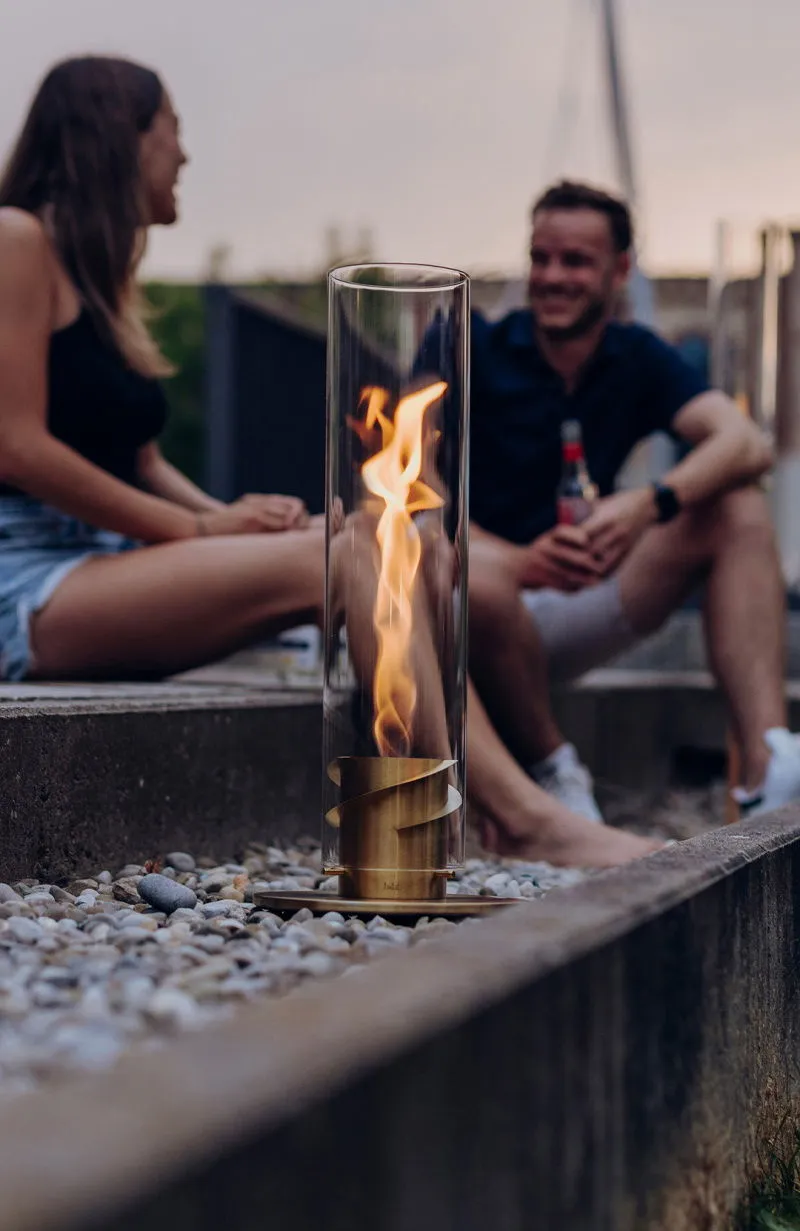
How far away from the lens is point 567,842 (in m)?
2.85

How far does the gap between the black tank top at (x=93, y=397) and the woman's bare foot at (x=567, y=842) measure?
1.05 metres

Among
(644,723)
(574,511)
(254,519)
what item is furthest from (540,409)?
(644,723)

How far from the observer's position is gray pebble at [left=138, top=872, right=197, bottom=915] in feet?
6.32

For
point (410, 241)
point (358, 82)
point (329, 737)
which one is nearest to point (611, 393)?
point (329, 737)

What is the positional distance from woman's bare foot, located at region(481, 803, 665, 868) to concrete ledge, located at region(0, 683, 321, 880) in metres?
0.40

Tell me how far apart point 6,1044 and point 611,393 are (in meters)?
3.07

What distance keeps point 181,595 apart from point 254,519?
304 millimetres

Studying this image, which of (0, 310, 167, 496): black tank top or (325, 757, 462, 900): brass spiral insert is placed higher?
(0, 310, 167, 496): black tank top

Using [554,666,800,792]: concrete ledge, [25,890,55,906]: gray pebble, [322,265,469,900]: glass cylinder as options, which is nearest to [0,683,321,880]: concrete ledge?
[25,890,55,906]: gray pebble

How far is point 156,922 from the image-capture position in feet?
5.90

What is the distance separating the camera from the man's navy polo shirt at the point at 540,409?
3.95 m

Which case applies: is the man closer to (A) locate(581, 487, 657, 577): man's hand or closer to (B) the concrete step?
(A) locate(581, 487, 657, 577): man's hand

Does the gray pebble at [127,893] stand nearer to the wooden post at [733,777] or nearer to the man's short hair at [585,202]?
the wooden post at [733,777]

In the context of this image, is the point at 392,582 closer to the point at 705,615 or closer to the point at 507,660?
the point at 507,660
